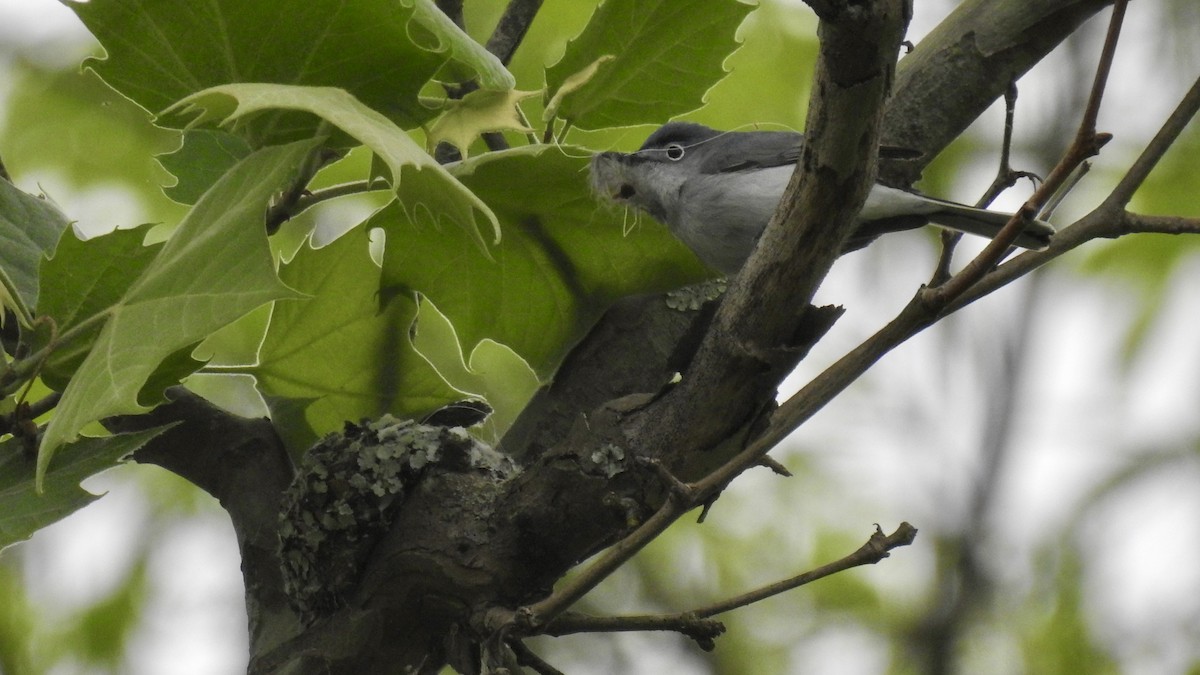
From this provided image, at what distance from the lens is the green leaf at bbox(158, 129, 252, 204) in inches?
30.8

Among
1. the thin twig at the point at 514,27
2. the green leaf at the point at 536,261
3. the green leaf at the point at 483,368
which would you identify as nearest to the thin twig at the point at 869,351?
the green leaf at the point at 536,261

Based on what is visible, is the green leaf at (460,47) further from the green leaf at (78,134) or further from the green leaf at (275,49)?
the green leaf at (78,134)

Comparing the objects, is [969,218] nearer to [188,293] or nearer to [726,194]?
[726,194]

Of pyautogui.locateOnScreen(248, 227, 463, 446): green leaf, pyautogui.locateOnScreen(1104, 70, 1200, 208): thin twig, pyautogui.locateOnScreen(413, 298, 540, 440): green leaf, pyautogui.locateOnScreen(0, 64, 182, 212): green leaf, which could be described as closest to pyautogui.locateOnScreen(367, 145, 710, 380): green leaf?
pyautogui.locateOnScreen(248, 227, 463, 446): green leaf

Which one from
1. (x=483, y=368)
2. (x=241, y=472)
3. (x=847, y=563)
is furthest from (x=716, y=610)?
(x=483, y=368)

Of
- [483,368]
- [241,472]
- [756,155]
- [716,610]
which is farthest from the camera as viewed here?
[483,368]

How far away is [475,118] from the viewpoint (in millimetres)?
687

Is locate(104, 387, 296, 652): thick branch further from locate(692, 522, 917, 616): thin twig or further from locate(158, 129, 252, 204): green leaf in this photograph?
locate(692, 522, 917, 616): thin twig

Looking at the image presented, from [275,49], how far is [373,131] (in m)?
0.13

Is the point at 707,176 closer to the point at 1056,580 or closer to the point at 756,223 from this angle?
the point at 756,223

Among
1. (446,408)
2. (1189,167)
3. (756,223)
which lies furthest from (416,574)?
(1189,167)

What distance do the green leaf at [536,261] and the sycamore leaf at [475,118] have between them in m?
0.04

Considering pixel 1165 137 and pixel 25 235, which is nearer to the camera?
pixel 1165 137

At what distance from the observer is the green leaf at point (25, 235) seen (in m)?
0.72
